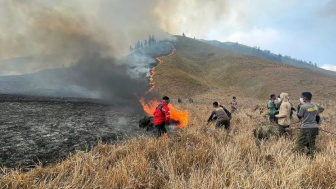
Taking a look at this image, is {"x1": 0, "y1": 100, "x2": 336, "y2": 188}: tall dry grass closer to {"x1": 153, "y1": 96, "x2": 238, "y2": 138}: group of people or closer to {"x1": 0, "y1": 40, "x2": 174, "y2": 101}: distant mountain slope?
{"x1": 153, "y1": 96, "x2": 238, "y2": 138}: group of people

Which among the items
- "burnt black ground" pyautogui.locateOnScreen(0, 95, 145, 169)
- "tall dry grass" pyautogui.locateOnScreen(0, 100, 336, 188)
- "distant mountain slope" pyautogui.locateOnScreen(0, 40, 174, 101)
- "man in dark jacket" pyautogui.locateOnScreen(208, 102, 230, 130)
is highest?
"distant mountain slope" pyautogui.locateOnScreen(0, 40, 174, 101)

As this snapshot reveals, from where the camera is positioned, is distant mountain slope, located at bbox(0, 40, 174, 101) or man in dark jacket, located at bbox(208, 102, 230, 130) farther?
distant mountain slope, located at bbox(0, 40, 174, 101)

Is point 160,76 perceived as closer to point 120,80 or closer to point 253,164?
point 120,80

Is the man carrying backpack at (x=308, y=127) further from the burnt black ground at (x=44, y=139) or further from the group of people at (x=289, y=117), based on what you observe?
the burnt black ground at (x=44, y=139)

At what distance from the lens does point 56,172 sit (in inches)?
243

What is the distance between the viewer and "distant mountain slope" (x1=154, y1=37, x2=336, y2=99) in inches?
3140

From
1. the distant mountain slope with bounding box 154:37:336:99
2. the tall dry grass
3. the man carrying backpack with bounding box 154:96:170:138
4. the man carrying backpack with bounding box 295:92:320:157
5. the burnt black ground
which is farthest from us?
the distant mountain slope with bounding box 154:37:336:99

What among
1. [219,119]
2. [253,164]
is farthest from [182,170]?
[219,119]

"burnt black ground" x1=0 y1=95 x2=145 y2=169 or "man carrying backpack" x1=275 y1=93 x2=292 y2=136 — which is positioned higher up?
"man carrying backpack" x1=275 y1=93 x2=292 y2=136

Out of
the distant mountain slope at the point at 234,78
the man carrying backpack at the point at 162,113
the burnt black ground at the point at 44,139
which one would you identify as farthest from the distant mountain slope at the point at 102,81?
the man carrying backpack at the point at 162,113

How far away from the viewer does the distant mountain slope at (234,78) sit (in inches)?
3140

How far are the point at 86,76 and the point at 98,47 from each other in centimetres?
1183

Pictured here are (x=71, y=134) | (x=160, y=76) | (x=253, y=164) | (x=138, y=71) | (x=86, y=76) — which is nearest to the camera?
(x=253, y=164)

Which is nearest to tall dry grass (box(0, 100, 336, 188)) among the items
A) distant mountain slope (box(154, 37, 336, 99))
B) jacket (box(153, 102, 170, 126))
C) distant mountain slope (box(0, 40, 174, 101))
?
jacket (box(153, 102, 170, 126))
